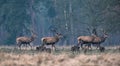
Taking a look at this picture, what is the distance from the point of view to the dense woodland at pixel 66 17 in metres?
38.7

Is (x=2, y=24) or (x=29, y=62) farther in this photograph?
(x=2, y=24)

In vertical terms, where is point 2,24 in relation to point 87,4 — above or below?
below

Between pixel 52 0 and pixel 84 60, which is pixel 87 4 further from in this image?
pixel 84 60

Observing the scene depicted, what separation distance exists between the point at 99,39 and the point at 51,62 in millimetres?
10780

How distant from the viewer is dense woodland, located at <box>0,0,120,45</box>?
3869 centimetres

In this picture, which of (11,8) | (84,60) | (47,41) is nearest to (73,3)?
(11,8)

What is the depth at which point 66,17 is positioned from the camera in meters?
51.8

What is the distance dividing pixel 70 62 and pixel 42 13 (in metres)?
54.0

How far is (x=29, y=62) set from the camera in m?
15.0

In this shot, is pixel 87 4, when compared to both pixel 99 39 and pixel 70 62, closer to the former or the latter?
pixel 99 39

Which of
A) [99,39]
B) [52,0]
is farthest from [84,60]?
[52,0]

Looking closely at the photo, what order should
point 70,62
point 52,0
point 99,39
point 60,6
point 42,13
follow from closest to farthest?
point 70,62, point 99,39, point 60,6, point 52,0, point 42,13

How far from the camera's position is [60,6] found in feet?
181

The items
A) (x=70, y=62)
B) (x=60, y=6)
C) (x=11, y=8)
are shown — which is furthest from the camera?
(x=60, y=6)
